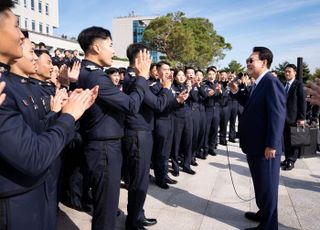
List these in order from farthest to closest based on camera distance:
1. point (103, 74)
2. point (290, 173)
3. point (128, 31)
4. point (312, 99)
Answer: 1. point (128, 31)
2. point (290, 173)
3. point (103, 74)
4. point (312, 99)

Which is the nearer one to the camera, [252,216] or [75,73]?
[75,73]

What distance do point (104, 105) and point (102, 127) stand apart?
0.20 m

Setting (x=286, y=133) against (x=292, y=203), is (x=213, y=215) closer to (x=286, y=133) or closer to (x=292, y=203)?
(x=292, y=203)

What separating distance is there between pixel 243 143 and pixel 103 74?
6.02ft

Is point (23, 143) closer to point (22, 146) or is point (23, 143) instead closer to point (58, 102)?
point (22, 146)

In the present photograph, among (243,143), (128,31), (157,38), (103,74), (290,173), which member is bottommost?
(290,173)

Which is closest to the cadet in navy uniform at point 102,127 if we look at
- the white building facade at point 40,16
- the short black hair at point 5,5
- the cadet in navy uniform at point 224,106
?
the short black hair at point 5,5

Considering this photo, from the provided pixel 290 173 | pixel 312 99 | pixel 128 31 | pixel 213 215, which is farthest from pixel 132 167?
pixel 128 31

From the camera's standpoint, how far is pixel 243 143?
11.6 ft

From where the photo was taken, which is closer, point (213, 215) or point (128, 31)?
point (213, 215)

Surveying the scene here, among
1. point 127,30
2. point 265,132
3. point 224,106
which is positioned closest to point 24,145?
point 265,132

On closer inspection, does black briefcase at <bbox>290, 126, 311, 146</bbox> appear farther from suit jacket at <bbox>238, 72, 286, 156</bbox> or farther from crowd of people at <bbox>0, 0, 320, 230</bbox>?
suit jacket at <bbox>238, 72, 286, 156</bbox>

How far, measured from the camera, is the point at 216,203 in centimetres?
425

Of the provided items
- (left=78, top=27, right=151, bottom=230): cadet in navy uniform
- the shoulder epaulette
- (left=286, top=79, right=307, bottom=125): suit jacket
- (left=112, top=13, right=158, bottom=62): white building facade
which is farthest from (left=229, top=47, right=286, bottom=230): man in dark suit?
(left=112, top=13, right=158, bottom=62): white building facade
